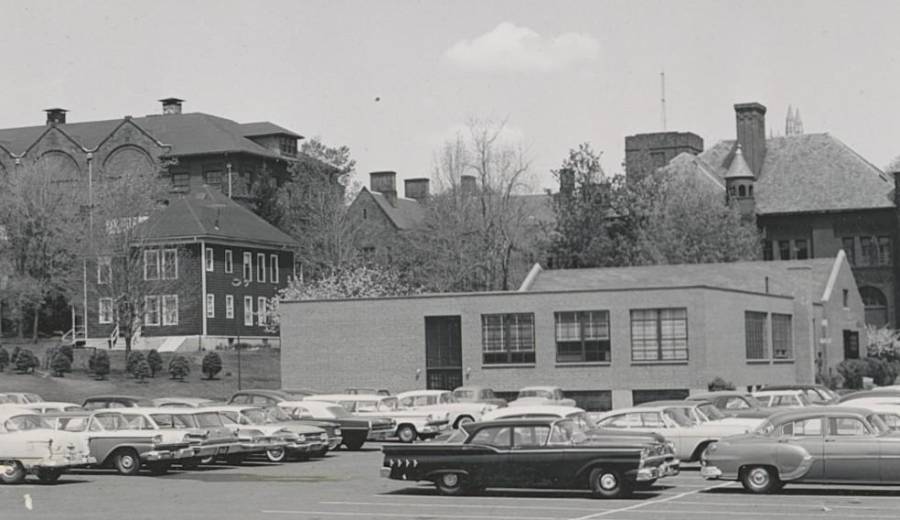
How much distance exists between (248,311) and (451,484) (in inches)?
2579

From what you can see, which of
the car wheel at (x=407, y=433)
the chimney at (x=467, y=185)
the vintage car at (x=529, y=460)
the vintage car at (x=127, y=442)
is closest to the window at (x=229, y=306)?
the chimney at (x=467, y=185)

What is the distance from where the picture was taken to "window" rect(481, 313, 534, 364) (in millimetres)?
56750

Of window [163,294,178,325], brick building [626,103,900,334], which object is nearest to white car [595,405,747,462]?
window [163,294,178,325]

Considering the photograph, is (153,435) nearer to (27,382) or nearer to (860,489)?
(860,489)

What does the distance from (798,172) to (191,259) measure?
44.3 metres

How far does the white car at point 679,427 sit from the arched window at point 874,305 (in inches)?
2751

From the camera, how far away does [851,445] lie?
2316 centimetres

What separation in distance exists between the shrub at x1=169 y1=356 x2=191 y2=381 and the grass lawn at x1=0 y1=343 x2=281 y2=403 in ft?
1.03

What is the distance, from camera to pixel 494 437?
24.6 meters

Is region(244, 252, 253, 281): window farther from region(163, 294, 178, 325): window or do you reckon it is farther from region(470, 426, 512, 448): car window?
region(470, 426, 512, 448): car window

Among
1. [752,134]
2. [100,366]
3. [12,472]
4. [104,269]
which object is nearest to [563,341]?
[100,366]

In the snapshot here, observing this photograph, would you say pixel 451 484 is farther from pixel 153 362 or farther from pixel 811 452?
pixel 153 362

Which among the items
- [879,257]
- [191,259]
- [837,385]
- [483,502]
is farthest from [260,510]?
[879,257]

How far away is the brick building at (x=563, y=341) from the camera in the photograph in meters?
54.7
